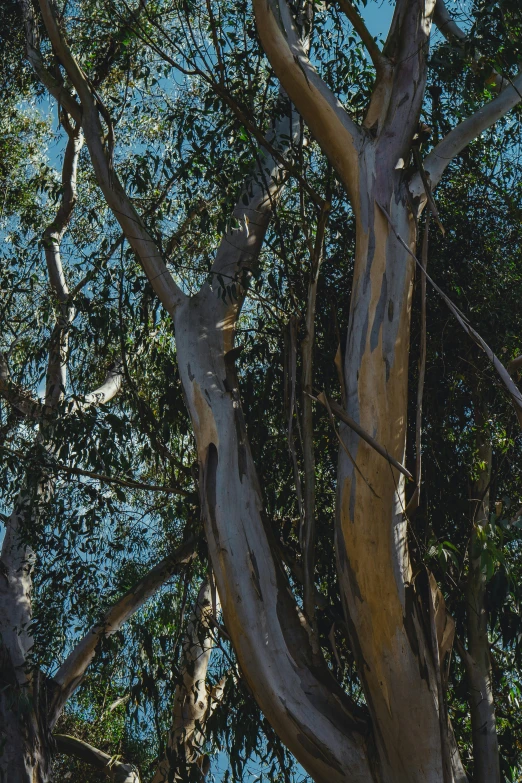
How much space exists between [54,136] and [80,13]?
1752 mm

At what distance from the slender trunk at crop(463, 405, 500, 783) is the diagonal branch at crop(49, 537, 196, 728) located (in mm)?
1893

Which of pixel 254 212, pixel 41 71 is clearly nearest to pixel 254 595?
pixel 254 212

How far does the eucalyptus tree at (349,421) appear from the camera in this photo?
2938 millimetres

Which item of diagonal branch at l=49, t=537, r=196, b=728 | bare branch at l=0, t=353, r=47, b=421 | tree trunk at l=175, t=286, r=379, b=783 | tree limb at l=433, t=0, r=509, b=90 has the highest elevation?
tree limb at l=433, t=0, r=509, b=90

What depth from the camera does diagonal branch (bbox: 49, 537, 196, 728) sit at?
5.29 metres

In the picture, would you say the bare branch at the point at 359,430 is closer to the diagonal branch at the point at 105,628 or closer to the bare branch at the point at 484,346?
the bare branch at the point at 484,346

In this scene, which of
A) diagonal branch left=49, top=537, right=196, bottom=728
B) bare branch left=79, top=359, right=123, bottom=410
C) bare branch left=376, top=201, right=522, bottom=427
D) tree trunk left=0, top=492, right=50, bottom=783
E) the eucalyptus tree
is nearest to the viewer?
bare branch left=376, top=201, right=522, bottom=427

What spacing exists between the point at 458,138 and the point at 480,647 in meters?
2.17

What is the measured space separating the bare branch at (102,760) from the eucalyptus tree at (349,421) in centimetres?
138

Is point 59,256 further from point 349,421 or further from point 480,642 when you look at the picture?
point 480,642

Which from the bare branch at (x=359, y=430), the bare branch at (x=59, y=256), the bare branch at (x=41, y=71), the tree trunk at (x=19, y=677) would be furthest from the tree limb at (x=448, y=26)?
the tree trunk at (x=19, y=677)

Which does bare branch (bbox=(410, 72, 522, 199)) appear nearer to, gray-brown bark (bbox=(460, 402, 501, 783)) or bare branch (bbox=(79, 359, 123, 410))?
gray-brown bark (bbox=(460, 402, 501, 783))

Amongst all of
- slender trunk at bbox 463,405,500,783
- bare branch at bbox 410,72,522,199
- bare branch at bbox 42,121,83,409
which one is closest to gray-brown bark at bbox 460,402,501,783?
slender trunk at bbox 463,405,500,783

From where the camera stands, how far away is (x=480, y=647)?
12.4 feet
